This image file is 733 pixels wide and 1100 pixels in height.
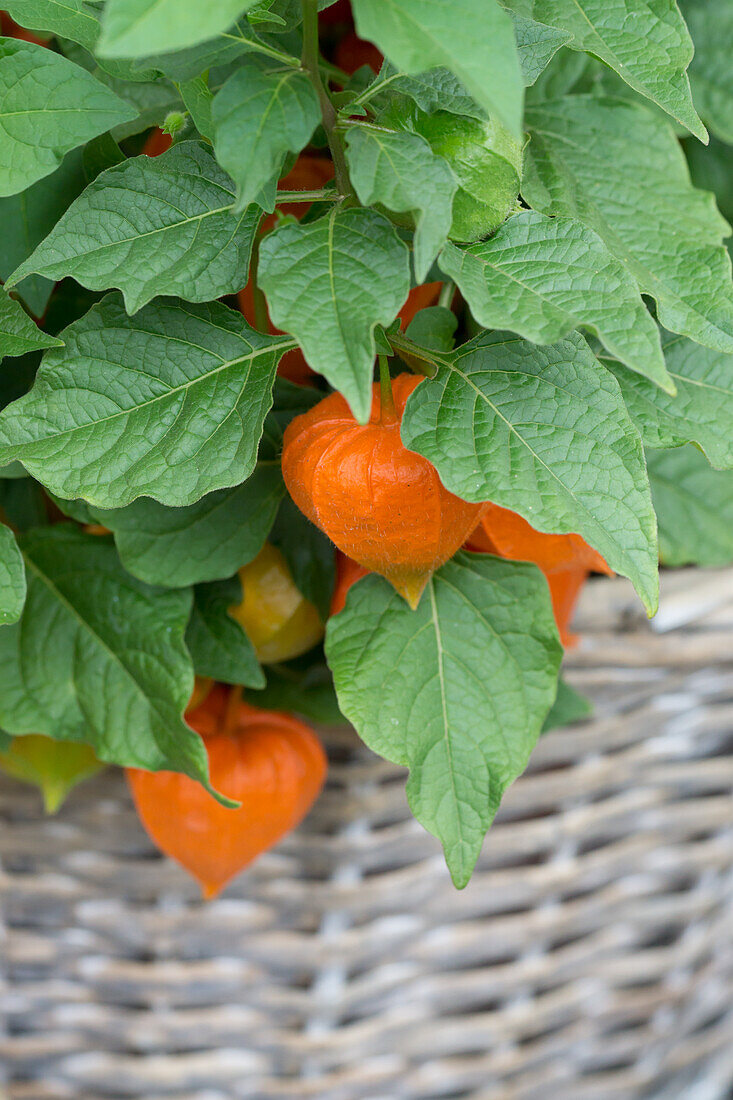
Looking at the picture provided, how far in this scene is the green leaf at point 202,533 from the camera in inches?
12.7

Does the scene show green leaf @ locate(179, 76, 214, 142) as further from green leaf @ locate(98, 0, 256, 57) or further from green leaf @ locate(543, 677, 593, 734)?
green leaf @ locate(543, 677, 593, 734)

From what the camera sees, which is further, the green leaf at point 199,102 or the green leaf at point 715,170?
the green leaf at point 715,170

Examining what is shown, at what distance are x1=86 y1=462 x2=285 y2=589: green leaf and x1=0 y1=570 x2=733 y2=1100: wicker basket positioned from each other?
5.8 inches

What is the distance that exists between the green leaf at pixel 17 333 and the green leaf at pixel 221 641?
0.13 m

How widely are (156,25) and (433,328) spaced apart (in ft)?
0.48

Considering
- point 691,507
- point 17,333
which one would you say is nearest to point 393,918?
point 691,507

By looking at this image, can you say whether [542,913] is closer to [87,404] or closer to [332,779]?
[332,779]

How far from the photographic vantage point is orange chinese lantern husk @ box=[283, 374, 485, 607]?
26 centimetres

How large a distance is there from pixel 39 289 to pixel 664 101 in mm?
182

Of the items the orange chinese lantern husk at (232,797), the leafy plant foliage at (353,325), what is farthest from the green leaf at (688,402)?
the orange chinese lantern husk at (232,797)

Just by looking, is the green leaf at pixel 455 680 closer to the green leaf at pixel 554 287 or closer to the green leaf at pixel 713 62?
the green leaf at pixel 554 287

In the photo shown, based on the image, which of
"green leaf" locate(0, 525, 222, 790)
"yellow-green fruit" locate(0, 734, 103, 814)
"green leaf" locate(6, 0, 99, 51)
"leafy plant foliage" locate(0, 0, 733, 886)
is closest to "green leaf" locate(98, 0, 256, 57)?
"leafy plant foliage" locate(0, 0, 733, 886)

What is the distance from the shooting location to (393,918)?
48cm

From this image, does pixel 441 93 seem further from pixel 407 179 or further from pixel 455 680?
pixel 455 680
